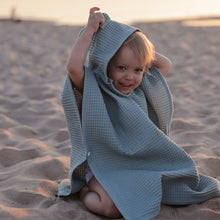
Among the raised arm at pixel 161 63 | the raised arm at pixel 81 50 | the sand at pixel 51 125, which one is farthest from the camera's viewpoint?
the raised arm at pixel 161 63

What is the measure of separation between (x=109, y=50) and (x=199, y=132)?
5.08 ft

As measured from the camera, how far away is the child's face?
1922 mm

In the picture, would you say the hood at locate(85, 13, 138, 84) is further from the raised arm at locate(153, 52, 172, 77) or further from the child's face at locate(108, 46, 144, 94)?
the raised arm at locate(153, 52, 172, 77)

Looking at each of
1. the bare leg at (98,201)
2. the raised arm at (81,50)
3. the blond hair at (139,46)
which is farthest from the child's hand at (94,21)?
the bare leg at (98,201)

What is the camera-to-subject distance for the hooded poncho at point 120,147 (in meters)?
1.86

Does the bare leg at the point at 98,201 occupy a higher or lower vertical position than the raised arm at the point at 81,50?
lower

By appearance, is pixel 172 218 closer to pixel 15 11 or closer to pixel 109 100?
pixel 109 100

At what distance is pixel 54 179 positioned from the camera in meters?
2.32

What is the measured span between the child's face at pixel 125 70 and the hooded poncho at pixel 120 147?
5cm

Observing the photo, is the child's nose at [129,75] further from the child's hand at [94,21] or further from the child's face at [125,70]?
the child's hand at [94,21]

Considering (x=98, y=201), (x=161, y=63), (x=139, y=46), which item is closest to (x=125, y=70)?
(x=139, y=46)

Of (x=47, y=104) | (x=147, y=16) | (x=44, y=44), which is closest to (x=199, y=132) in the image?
(x=47, y=104)

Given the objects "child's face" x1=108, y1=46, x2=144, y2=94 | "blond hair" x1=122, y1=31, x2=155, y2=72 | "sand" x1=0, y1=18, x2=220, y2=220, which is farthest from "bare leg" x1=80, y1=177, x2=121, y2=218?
"blond hair" x1=122, y1=31, x2=155, y2=72

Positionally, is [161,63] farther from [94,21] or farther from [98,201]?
[98,201]
